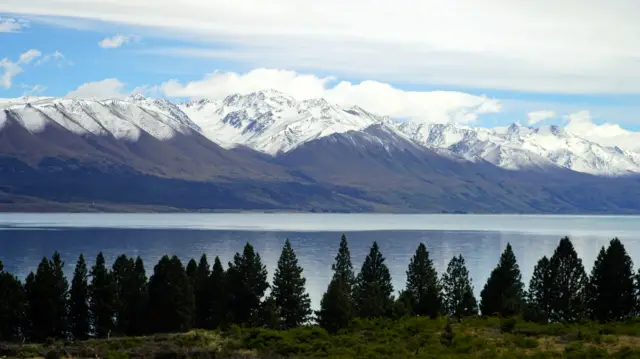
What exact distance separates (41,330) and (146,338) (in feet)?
122

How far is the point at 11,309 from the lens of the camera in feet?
284

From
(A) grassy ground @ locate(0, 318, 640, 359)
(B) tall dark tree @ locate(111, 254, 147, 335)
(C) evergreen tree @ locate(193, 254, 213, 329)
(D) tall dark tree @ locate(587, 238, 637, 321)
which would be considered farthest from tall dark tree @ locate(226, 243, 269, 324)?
(A) grassy ground @ locate(0, 318, 640, 359)

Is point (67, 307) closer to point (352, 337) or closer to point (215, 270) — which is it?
point (215, 270)

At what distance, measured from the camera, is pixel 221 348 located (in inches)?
1998

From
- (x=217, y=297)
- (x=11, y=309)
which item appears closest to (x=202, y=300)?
(x=217, y=297)

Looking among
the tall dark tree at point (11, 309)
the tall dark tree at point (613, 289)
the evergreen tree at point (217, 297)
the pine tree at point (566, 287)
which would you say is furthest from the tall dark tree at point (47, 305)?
the tall dark tree at point (613, 289)

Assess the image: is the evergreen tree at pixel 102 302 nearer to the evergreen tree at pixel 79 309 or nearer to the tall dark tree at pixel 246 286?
the evergreen tree at pixel 79 309

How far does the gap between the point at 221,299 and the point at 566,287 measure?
125ft

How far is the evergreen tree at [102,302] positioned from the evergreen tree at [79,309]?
712 millimetres

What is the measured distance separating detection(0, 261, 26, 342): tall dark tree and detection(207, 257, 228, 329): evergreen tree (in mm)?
18255

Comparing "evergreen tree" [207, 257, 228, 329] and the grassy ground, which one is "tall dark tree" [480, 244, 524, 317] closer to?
"evergreen tree" [207, 257, 228, 329]

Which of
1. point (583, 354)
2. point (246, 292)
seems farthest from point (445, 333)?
point (246, 292)

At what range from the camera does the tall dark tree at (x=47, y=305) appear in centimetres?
8856

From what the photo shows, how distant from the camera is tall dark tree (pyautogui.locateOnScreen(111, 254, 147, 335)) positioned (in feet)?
290
